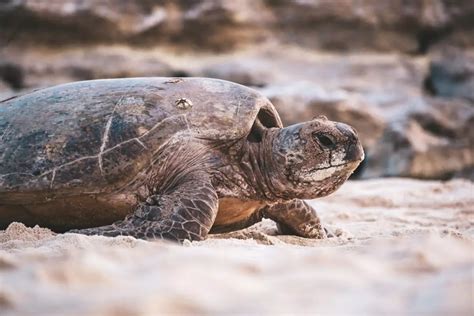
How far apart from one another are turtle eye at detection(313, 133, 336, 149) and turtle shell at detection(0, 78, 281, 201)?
0.96 feet

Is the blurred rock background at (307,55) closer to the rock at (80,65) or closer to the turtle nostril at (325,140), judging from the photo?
the rock at (80,65)

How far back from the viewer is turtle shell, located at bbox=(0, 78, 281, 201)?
7.93 feet

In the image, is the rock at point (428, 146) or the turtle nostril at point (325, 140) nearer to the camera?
the turtle nostril at point (325, 140)

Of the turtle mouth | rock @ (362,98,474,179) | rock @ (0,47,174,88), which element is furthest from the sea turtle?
rock @ (0,47,174,88)

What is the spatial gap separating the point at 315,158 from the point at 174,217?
2.20 feet

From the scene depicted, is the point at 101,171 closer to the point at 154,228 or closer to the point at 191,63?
the point at 154,228

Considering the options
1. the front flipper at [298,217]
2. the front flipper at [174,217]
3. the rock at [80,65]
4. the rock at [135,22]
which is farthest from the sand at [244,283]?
the rock at [135,22]

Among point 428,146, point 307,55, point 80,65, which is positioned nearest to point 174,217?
point 428,146

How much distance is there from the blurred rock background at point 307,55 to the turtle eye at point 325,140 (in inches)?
153

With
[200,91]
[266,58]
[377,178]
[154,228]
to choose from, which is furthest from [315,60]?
[154,228]

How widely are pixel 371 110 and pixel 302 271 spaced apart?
603cm

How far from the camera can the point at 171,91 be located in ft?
8.73

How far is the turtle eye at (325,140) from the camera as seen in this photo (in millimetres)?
2541

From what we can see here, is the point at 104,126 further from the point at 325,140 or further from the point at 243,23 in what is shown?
the point at 243,23
